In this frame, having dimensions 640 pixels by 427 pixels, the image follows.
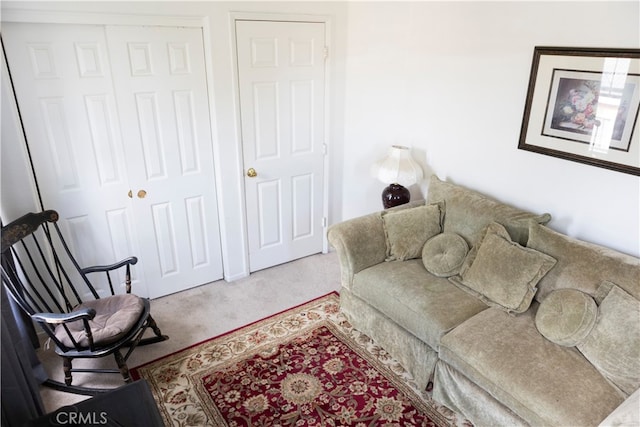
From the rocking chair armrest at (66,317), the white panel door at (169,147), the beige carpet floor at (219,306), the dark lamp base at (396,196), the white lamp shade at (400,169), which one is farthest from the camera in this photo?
the dark lamp base at (396,196)

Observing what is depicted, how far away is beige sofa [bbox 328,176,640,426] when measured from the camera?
183 cm

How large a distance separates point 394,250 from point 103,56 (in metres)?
2.15

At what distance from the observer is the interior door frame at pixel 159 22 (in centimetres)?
229

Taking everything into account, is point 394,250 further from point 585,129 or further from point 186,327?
point 186,327

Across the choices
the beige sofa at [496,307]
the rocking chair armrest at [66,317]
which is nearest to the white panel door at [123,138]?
the rocking chair armrest at [66,317]

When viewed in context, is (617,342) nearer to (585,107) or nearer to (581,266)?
(581,266)

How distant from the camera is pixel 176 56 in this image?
2.78 m

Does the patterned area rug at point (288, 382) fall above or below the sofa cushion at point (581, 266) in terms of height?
below

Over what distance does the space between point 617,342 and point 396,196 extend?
5.50 ft

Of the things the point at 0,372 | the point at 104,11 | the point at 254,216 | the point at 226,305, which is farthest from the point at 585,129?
the point at 0,372

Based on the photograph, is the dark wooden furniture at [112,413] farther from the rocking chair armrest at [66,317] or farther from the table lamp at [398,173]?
the table lamp at [398,173]

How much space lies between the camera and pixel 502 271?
2314mm

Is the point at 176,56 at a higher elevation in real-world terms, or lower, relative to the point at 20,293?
higher

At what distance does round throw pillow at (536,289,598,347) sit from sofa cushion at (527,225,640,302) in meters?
0.07
